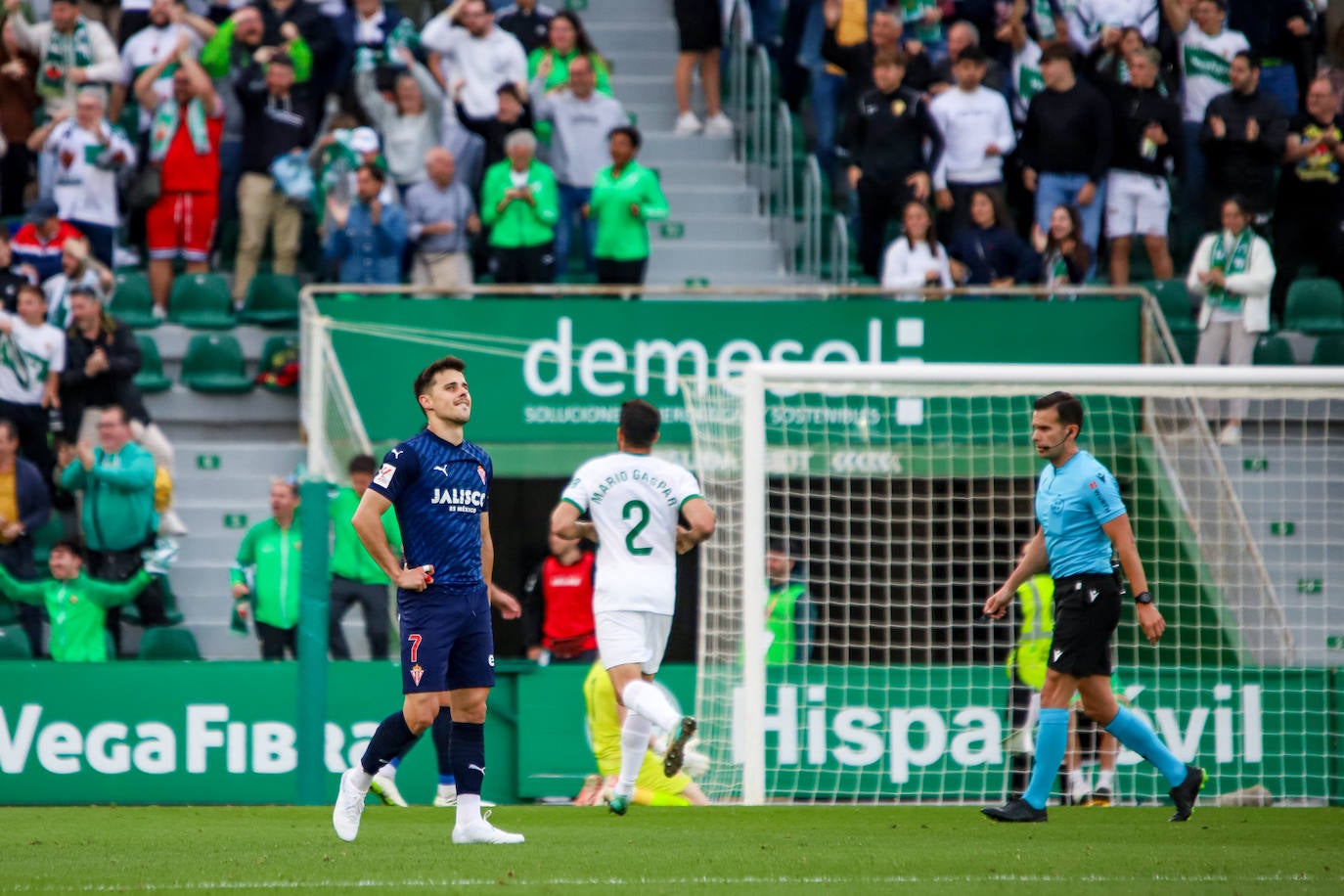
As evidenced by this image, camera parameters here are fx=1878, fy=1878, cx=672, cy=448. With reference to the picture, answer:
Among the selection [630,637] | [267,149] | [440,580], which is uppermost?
[267,149]

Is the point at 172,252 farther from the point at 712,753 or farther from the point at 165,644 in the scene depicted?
the point at 712,753

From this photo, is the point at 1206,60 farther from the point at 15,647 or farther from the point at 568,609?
the point at 15,647

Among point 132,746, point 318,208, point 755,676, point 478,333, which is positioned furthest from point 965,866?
point 318,208

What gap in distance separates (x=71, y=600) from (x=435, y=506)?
22.2ft

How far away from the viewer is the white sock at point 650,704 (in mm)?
8789

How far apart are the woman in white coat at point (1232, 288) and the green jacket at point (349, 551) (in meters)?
6.65

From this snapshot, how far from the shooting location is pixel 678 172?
59.4 feet

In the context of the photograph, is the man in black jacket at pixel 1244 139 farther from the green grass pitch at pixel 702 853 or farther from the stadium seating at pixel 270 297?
the stadium seating at pixel 270 297

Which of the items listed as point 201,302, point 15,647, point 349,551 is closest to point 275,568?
point 349,551

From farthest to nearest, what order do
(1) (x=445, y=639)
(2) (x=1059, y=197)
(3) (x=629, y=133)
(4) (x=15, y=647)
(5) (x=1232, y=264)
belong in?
(2) (x=1059, y=197), (3) (x=629, y=133), (5) (x=1232, y=264), (4) (x=15, y=647), (1) (x=445, y=639)

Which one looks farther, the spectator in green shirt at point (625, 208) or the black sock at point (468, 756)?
the spectator in green shirt at point (625, 208)

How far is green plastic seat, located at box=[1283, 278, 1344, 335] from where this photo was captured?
51.8ft

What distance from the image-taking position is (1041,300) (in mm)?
14742

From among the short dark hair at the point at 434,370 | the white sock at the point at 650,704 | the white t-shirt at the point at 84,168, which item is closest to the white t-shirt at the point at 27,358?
the white t-shirt at the point at 84,168
